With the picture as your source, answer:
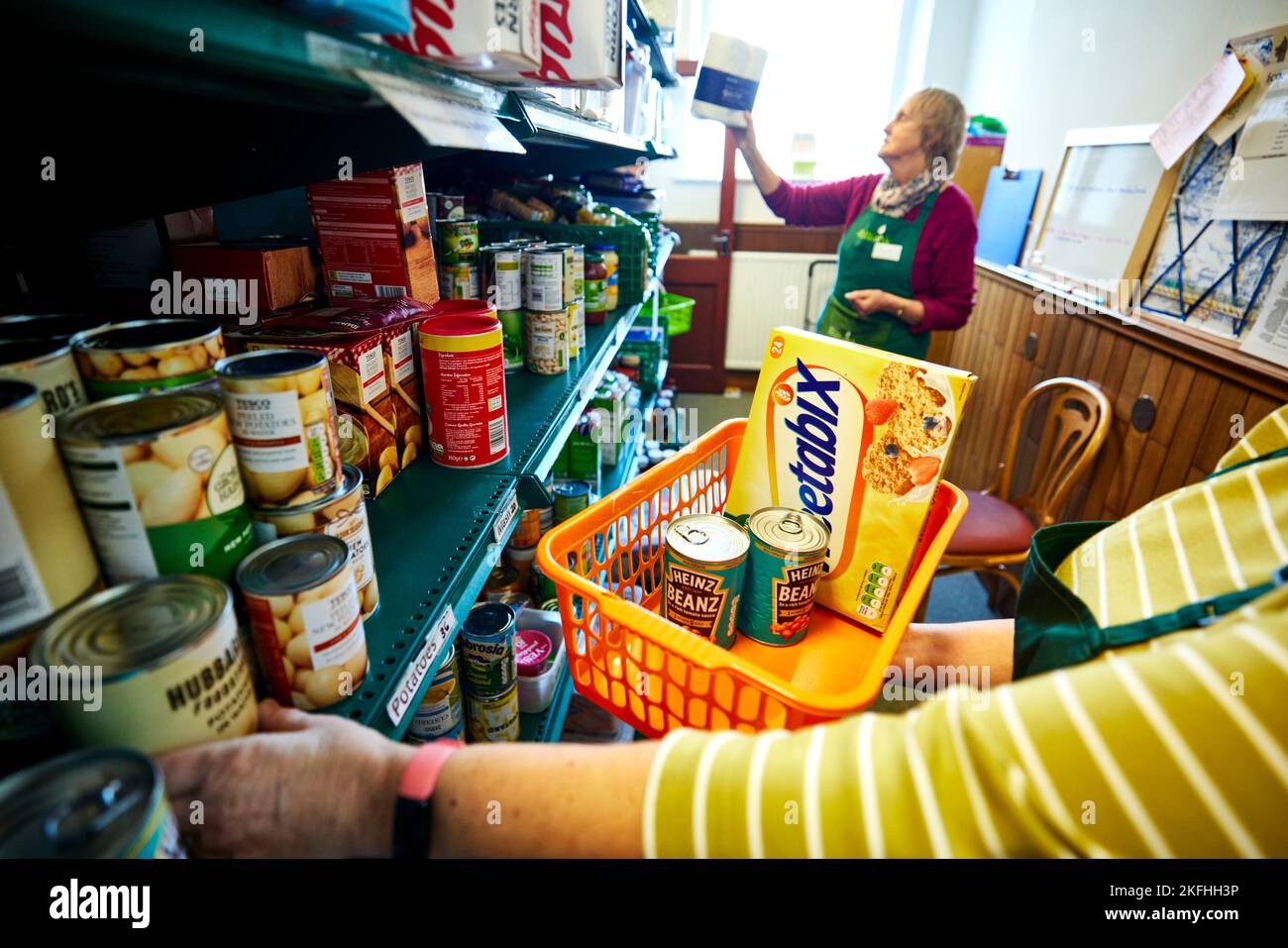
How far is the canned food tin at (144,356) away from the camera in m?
0.55

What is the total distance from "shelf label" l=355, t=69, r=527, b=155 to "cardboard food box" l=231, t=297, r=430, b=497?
13.4 inches

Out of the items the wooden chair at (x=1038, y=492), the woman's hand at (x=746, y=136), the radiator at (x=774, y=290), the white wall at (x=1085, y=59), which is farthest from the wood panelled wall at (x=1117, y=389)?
the radiator at (x=774, y=290)

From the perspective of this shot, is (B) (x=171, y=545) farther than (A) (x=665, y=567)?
No

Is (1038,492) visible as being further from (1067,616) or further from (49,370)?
(49,370)

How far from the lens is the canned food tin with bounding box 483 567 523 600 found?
159 centimetres

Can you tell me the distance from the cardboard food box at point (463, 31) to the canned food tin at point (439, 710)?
3.11 ft

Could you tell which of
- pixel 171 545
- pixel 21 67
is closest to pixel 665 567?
pixel 171 545

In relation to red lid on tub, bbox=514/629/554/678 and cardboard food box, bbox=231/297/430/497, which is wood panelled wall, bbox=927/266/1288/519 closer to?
red lid on tub, bbox=514/629/554/678

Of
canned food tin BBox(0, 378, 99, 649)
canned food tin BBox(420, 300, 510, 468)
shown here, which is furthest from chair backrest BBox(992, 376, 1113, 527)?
canned food tin BBox(0, 378, 99, 649)

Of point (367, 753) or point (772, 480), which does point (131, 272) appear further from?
point (772, 480)

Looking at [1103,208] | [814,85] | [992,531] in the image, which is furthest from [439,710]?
[814,85]
